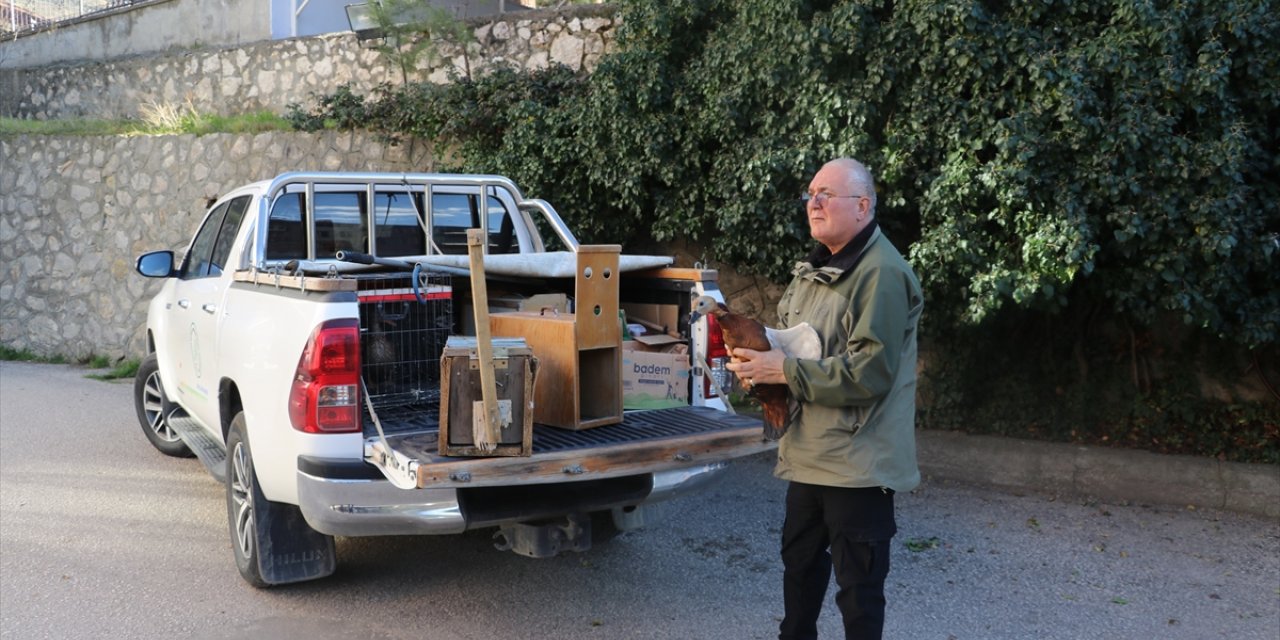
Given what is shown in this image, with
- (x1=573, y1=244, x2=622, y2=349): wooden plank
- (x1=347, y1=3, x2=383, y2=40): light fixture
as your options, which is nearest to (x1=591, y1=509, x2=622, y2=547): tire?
(x1=573, y1=244, x2=622, y2=349): wooden plank

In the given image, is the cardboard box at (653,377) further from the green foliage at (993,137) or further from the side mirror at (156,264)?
the side mirror at (156,264)

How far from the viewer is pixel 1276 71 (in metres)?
6.19

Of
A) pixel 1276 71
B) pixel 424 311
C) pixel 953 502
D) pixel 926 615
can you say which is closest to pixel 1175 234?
pixel 1276 71

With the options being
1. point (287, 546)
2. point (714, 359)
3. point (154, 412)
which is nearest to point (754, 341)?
point (714, 359)

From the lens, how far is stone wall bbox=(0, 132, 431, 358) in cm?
1174

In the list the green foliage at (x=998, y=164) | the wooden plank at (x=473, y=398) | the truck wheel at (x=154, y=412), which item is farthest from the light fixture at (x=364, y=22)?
the wooden plank at (x=473, y=398)

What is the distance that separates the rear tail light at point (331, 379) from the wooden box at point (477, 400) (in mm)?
507

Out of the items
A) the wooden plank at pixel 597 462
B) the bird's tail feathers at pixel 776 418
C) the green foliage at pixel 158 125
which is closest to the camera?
the bird's tail feathers at pixel 776 418

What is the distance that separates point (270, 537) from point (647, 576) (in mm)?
1824

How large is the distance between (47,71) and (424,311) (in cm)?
1328

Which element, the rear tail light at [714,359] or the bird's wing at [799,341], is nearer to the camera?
the bird's wing at [799,341]

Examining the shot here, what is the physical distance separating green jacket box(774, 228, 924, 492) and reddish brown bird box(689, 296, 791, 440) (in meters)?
0.06

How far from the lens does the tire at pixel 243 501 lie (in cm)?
466

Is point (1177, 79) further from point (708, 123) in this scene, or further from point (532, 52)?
point (532, 52)
